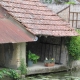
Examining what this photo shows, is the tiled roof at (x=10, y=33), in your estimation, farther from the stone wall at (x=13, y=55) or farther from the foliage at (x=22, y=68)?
the foliage at (x=22, y=68)

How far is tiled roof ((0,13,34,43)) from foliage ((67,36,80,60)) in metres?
2.77

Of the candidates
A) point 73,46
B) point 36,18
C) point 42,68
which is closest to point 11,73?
point 42,68

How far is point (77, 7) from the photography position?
86.4ft

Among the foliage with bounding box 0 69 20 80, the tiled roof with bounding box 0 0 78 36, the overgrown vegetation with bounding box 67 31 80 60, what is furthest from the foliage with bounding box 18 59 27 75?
the overgrown vegetation with bounding box 67 31 80 60

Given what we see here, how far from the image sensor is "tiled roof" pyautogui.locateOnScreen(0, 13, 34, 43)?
47.5 feet

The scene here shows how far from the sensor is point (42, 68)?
1628 cm

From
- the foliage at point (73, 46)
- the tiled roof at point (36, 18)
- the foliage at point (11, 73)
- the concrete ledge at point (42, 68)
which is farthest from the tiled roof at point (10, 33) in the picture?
the foliage at point (73, 46)

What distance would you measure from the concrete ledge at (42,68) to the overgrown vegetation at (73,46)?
2.80 feet

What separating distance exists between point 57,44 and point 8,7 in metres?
3.54

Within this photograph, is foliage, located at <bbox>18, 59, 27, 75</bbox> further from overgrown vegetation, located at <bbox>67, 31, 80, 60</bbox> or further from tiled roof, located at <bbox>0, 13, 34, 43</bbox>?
overgrown vegetation, located at <bbox>67, 31, 80, 60</bbox>

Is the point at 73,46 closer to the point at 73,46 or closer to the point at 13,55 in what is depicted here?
the point at 73,46

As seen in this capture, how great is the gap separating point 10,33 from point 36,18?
2.50 meters

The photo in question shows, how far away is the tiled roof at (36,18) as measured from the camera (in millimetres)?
16078

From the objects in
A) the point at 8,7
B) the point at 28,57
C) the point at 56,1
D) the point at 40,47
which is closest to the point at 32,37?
the point at 28,57
